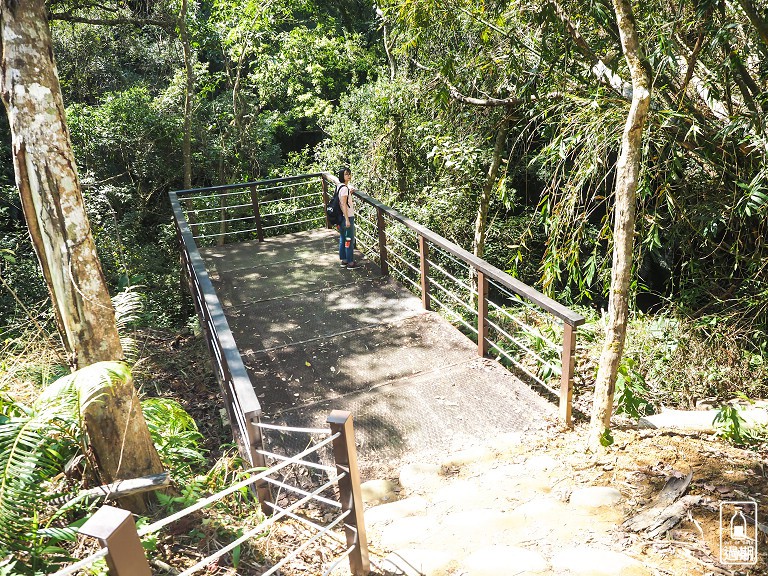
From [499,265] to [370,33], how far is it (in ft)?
38.9

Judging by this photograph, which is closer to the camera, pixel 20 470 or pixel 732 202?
pixel 20 470

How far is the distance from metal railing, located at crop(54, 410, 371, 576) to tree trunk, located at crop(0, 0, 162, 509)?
687mm

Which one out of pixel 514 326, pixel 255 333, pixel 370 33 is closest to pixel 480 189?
pixel 514 326

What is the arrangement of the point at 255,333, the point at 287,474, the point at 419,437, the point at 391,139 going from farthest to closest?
the point at 391,139 → the point at 255,333 → the point at 419,437 → the point at 287,474

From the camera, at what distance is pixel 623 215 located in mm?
4012

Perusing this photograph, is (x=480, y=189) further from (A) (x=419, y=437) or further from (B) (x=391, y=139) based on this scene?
(A) (x=419, y=437)

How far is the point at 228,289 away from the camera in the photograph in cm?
779

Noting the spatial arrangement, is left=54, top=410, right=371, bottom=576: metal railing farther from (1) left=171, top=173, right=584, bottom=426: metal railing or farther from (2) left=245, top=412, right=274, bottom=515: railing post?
(1) left=171, top=173, right=584, bottom=426: metal railing

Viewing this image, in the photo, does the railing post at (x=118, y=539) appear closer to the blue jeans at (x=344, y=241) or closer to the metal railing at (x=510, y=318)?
the metal railing at (x=510, y=318)

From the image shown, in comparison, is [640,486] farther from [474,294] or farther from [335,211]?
[335,211]

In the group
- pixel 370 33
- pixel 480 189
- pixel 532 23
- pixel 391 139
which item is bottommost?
pixel 480 189

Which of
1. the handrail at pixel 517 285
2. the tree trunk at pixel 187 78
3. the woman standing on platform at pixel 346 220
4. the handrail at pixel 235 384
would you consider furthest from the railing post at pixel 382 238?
the tree trunk at pixel 187 78

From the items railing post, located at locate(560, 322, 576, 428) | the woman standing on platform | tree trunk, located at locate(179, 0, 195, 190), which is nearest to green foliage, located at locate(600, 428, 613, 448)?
railing post, located at locate(560, 322, 576, 428)

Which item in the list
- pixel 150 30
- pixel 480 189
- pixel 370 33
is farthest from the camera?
pixel 370 33
